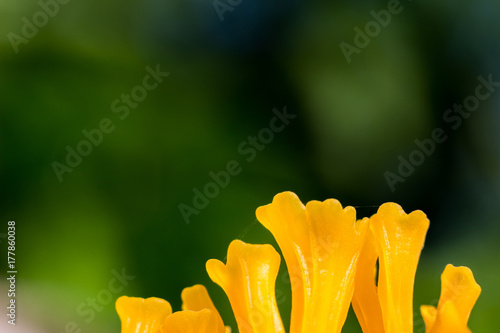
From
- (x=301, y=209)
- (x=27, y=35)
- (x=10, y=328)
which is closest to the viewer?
(x=301, y=209)

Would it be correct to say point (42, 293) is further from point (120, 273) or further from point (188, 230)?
point (188, 230)

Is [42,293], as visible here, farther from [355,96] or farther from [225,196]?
[355,96]

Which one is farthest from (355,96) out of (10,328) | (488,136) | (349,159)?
(10,328)

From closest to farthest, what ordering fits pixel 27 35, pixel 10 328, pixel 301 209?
pixel 301 209, pixel 10 328, pixel 27 35

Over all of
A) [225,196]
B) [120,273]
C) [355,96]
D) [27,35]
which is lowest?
[120,273]

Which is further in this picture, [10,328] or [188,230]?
[188,230]

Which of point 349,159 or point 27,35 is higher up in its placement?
point 27,35
